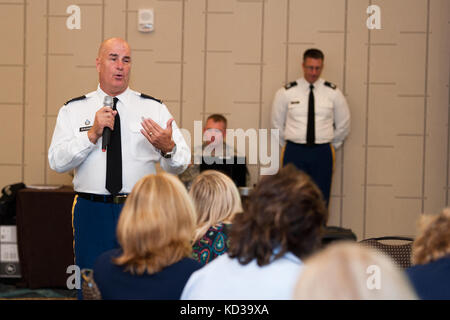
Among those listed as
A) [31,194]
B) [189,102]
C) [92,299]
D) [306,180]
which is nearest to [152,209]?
[92,299]

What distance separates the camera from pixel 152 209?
6.09 ft

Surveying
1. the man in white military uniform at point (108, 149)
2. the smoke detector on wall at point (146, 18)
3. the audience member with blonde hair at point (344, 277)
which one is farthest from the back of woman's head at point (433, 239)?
the smoke detector on wall at point (146, 18)

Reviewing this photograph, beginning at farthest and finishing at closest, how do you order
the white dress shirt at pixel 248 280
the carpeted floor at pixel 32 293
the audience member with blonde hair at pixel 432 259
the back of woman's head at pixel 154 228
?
the carpeted floor at pixel 32 293
the back of woman's head at pixel 154 228
the audience member with blonde hair at pixel 432 259
the white dress shirt at pixel 248 280

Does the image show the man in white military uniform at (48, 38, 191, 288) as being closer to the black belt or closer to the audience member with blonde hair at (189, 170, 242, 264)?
the black belt

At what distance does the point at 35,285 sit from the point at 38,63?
7.33ft

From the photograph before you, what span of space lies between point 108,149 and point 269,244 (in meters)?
1.67

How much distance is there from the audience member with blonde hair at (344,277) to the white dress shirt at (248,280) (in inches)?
16.5

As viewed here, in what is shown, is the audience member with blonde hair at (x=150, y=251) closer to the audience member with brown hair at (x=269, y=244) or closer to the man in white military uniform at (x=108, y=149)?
the audience member with brown hair at (x=269, y=244)

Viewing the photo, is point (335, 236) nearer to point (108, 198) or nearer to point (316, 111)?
point (108, 198)

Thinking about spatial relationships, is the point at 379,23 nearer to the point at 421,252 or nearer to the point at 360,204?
the point at 360,204

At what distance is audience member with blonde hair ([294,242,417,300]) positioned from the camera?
107cm

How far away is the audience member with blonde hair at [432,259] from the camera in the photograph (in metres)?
1.73

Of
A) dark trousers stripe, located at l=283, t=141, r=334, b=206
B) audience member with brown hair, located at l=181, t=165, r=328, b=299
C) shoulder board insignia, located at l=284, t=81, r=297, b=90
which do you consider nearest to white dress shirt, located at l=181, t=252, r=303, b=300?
audience member with brown hair, located at l=181, t=165, r=328, b=299

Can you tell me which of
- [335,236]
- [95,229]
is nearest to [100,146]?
[95,229]
